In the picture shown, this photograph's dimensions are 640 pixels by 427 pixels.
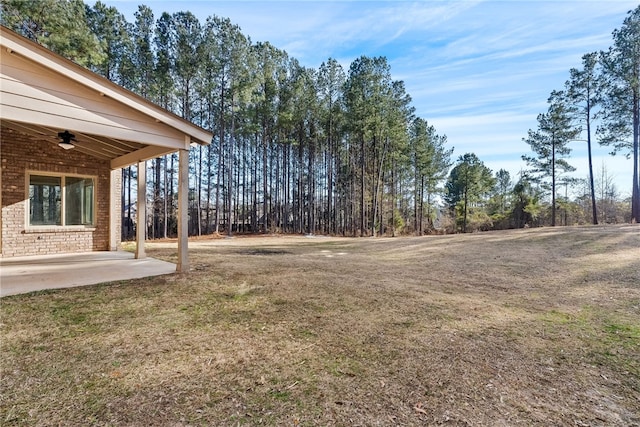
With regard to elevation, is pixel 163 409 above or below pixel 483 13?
below

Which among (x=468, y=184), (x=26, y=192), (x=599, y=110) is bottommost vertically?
(x=26, y=192)

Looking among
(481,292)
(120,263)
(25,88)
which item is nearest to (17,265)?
(120,263)

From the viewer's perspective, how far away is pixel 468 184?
29078 millimetres

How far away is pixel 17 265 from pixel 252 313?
19.0 ft

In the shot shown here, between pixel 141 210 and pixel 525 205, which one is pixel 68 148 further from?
pixel 525 205

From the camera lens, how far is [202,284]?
479cm

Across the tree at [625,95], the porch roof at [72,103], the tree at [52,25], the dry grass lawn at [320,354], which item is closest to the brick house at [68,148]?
the porch roof at [72,103]

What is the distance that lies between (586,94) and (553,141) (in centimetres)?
315

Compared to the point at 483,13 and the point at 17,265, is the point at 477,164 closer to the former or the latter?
the point at 483,13

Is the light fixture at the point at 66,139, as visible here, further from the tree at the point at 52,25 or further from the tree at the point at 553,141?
the tree at the point at 553,141

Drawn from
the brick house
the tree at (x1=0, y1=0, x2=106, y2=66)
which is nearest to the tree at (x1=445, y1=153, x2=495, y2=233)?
the brick house

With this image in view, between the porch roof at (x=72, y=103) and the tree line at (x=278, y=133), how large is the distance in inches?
378

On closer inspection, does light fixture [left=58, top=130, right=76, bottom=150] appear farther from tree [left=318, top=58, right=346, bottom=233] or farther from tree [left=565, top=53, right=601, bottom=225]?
tree [left=565, top=53, right=601, bottom=225]

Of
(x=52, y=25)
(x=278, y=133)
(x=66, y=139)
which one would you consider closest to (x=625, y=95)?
(x=278, y=133)
